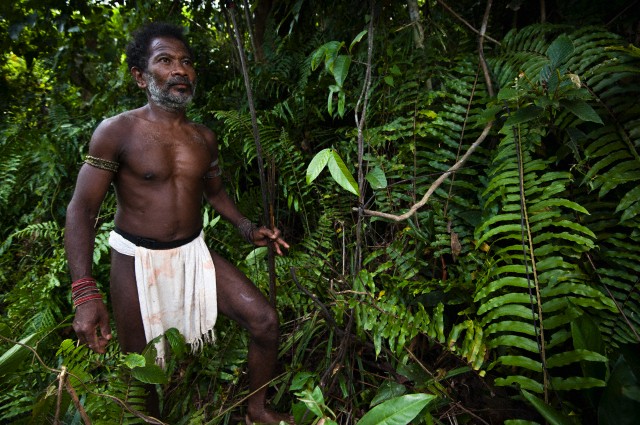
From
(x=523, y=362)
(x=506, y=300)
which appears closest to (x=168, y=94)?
(x=506, y=300)

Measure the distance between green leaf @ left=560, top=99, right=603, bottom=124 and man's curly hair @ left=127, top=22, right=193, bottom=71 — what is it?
189 centimetres

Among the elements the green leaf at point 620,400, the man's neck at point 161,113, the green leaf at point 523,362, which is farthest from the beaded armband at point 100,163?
the green leaf at point 620,400

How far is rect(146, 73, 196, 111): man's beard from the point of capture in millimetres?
2105

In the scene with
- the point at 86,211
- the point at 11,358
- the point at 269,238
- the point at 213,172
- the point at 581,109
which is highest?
the point at 581,109

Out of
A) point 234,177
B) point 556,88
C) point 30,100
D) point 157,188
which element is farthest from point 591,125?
point 30,100

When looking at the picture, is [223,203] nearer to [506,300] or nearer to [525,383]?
[506,300]

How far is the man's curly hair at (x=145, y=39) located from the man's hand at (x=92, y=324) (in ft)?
4.10

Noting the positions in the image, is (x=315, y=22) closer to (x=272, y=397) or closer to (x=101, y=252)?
(x=101, y=252)

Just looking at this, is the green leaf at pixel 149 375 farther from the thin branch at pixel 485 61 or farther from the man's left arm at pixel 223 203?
the thin branch at pixel 485 61

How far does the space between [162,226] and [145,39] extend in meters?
1.03

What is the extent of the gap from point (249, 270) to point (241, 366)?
26.4 inches

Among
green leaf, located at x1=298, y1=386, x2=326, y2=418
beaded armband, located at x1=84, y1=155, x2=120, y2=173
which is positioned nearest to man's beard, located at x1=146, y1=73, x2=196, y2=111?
beaded armband, located at x1=84, y1=155, x2=120, y2=173

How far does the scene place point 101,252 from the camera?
3543mm

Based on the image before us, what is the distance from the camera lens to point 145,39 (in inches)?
87.0
